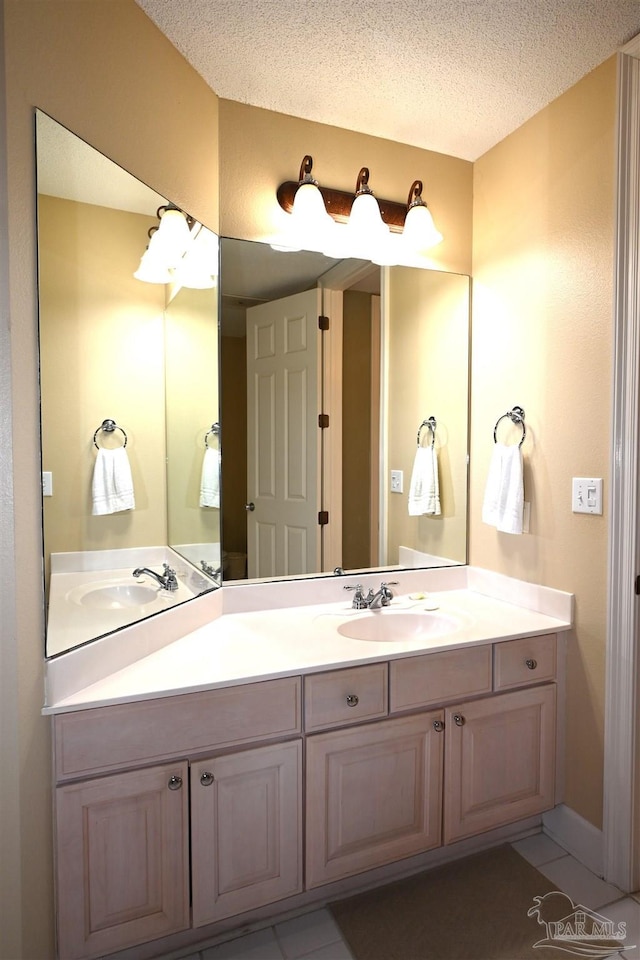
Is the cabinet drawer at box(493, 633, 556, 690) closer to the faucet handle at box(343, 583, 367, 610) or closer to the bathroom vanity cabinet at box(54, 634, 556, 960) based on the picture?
the bathroom vanity cabinet at box(54, 634, 556, 960)

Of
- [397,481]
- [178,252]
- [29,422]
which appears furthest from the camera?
[397,481]

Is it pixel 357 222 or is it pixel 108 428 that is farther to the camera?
pixel 357 222

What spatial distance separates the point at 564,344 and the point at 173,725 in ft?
5.21

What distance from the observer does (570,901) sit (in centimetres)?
162

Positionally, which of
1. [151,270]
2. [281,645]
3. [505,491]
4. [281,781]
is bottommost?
[281,781]

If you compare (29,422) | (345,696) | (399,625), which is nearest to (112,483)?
(29,422)

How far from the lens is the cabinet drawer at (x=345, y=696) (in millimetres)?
1465

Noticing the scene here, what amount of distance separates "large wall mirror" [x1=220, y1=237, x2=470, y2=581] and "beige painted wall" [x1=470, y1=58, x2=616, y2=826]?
0.69ft

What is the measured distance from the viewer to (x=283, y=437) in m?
1.94

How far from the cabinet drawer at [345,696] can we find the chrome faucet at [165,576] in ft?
1.57

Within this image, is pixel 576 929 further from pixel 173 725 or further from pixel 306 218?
pixel 306 218

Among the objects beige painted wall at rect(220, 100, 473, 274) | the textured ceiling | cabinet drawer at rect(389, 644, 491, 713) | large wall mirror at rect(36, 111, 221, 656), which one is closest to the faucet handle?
cabinet drawer at rect(389, 644, 491, 713)

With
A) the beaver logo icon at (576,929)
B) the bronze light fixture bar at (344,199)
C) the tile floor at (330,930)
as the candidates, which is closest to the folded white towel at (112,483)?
the bronze light fixture bar at (344,199)

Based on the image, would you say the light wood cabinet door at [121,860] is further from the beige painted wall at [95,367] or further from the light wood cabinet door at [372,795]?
the beige painted wall at [95,367]
